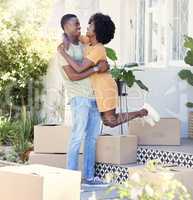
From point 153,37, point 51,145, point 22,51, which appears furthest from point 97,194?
point 22,51

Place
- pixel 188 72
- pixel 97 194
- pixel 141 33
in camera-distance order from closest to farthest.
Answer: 1. pixel 97 194
2. pixel 188 72
3. pixel 141 33

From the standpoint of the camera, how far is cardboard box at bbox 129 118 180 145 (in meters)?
7.14

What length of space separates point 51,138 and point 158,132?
4.10 feet

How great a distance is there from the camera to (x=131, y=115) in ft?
21.4

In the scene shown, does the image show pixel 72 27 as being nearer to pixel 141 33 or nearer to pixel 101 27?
pixel 101 27

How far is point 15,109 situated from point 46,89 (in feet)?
2.49

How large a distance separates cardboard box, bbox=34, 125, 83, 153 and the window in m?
2.13

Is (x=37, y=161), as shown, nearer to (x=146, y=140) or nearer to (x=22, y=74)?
(x=146, y=140)

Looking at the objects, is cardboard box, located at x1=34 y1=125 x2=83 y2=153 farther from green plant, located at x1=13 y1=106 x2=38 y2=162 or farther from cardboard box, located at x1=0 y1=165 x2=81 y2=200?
cardboard box, located at x1=0 y1=165 x2=81 y2=200

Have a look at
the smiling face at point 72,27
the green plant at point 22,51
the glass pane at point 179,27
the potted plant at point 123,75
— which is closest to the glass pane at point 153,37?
the glass pane at point 179,27

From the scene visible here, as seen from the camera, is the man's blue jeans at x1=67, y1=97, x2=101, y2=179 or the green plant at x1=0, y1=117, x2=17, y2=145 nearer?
the man's blue jeans at x1=67, y1=97, x2=101, y2=179

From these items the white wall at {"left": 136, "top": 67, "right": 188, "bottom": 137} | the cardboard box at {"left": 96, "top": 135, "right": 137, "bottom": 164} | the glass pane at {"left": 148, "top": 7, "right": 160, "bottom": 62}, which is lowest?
the cardboard box at {"left": 96, "top": 135, "right": 137, "bottom": 164}

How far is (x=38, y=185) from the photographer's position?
4.08m

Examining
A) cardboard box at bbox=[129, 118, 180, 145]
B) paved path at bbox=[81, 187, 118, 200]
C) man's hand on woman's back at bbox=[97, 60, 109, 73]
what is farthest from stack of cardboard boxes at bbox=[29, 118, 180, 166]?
man's hand on woman's back at bbox=[97, 60, 109, 73]
